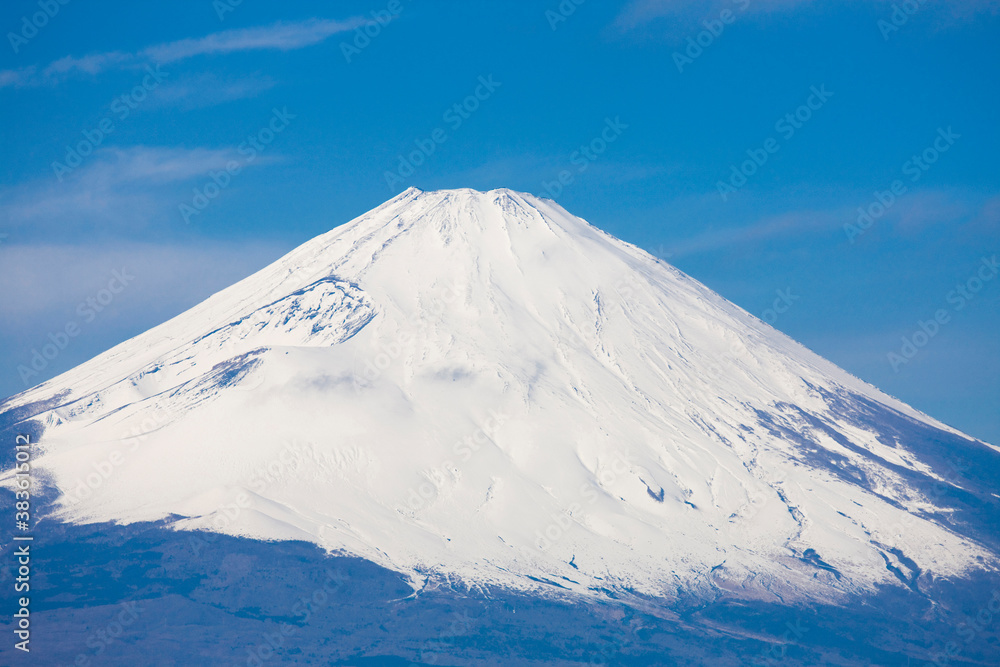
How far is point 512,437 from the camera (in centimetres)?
11869

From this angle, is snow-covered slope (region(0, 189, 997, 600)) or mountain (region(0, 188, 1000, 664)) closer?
mountain (region(0, 188, 1000, 664))

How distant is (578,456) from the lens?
117625 mm

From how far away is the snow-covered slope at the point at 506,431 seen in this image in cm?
10750

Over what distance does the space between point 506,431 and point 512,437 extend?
3.20 ft

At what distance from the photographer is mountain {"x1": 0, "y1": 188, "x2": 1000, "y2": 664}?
4215 inches

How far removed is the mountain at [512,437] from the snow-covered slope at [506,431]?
0.24 m

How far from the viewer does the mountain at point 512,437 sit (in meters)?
107

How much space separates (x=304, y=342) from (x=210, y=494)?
24.1 m

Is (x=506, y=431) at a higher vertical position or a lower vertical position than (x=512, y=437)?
higher

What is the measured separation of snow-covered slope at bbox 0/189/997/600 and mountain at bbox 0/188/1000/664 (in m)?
0.24

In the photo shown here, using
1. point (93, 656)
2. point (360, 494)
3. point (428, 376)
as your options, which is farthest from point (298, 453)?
point (93, 656)

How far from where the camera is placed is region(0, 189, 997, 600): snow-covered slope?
353 ft

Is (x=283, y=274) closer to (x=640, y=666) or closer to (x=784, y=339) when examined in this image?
(x=784, y=339)

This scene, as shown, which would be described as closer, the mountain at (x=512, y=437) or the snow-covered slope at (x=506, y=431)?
the mountain at (x=512, y=437)
